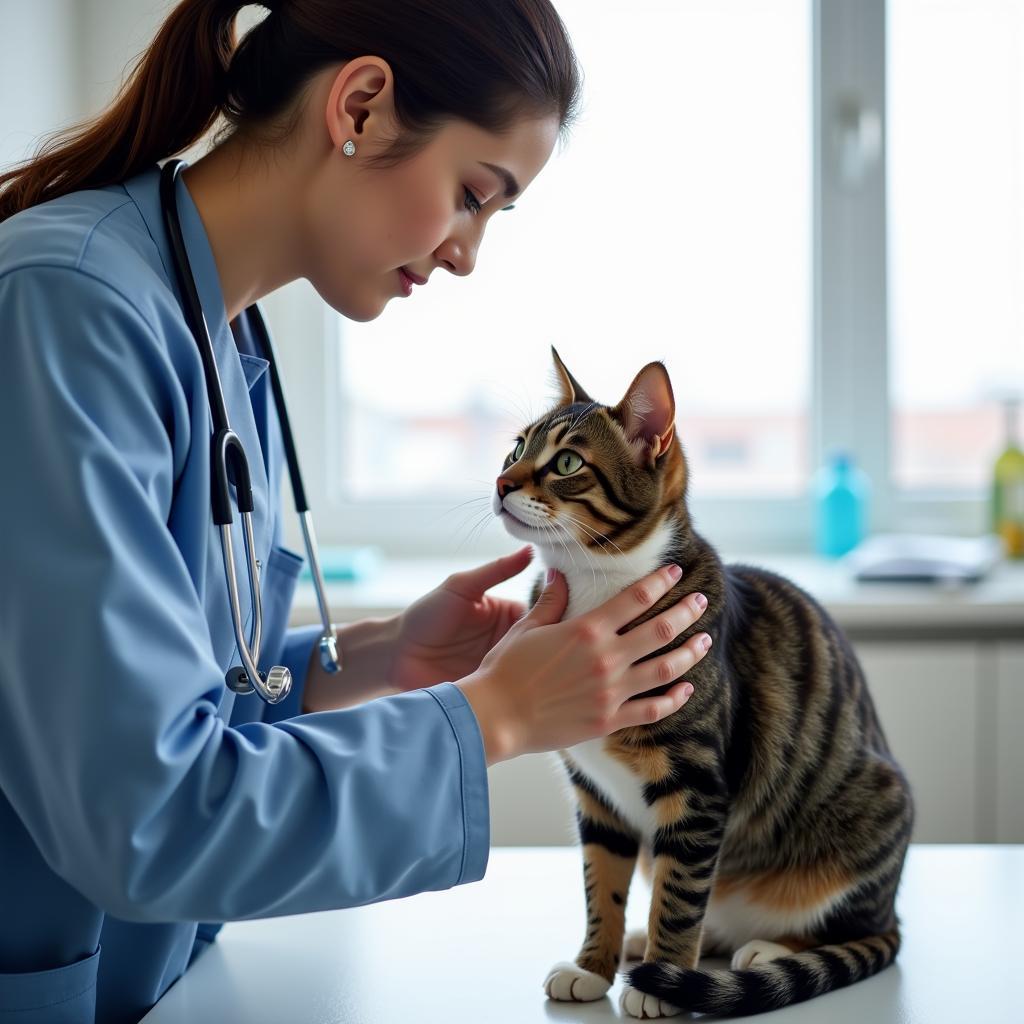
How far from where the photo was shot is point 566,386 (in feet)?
4.19

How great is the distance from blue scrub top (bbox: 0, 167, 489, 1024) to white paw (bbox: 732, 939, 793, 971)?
0.35 metres

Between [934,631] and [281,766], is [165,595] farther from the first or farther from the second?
[934,631]

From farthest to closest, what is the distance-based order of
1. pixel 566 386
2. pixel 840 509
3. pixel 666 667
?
pixel 840 509
pixel 566 386
pixel 666 667

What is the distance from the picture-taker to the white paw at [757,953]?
1028mm

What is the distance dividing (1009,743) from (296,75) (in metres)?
1.79

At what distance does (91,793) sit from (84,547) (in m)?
0.15

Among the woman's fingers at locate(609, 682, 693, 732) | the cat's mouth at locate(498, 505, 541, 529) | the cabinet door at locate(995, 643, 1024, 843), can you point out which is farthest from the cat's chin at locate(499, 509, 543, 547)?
the cabinet door at locate(995, 643, 1024, 843)

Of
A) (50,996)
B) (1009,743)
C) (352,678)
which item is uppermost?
(352,678)

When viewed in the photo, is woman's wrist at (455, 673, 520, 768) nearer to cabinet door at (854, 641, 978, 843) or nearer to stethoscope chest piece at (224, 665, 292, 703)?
stethoscope chest piece at (224, 665, 292, 703)

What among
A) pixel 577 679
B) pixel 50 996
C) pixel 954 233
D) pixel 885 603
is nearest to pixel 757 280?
pixel 954 233

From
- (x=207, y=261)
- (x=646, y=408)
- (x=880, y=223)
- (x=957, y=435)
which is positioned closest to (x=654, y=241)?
(x=880, y=223)

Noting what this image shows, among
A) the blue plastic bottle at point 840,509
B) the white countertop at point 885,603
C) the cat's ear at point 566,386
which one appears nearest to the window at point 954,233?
the blue plastic bottle at point 840,509

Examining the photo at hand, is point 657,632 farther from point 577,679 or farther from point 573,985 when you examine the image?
point 573,985

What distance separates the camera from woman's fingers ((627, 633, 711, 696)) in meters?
0.95
